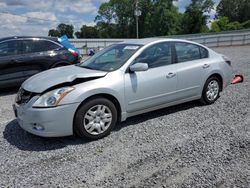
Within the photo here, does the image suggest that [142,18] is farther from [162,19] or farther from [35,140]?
[35,140]

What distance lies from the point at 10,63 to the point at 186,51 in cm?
492

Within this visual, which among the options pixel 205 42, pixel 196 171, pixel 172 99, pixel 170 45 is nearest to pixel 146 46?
pixel 170 45

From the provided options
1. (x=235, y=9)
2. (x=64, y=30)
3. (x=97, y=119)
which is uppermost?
(x=235, y=9)

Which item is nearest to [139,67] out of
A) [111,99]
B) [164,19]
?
[111,99]

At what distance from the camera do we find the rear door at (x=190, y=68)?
202 inches

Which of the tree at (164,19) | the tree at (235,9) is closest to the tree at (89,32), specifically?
the tree at (164,19)

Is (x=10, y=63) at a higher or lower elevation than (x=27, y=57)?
lower

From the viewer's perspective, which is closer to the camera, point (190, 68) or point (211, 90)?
point (190, 68)

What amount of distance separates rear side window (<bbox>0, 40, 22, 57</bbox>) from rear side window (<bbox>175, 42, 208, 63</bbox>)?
15.7ft

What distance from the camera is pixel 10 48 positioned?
7496mm

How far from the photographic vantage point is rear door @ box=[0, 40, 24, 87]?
7326 mm

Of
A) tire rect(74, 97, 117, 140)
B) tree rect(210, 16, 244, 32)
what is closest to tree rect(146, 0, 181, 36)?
tree rect(210, 16, 244, 32)

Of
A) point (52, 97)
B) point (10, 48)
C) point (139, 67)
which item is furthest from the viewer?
point (10, 48)

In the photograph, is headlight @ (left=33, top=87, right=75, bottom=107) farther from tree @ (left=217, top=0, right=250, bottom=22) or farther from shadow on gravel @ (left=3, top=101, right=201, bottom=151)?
tree @ (left=217, top=0, right=250, bottom=22)
